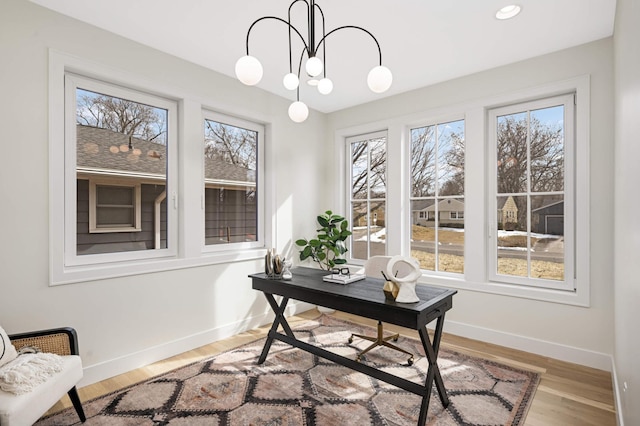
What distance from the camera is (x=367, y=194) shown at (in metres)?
4.50

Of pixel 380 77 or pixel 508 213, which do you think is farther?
pixel 508 213

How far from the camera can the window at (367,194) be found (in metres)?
4.36

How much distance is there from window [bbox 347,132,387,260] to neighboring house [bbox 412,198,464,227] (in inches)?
17.5

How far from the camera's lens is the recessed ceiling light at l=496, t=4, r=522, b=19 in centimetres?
234

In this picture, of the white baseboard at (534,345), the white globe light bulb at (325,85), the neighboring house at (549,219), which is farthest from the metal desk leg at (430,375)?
the neighboring house at (549,219)

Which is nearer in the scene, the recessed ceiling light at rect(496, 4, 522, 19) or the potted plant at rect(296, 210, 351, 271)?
the recessed ceiling light at rect(496, 4, 522, 19)

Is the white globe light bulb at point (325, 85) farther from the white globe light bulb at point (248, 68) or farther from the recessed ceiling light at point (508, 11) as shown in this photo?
A: the recessed ceiling light at point (508, 11)

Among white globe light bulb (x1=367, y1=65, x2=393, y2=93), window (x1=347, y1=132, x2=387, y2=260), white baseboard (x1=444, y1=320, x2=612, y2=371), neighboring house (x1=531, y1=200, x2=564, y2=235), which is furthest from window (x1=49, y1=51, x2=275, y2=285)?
neighboring house (x1=531, y1=200, x2=564, y2=235)

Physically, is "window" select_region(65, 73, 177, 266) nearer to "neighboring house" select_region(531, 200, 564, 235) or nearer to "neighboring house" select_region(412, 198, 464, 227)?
"neighboring house" select_region(412, 198, 464, 227)

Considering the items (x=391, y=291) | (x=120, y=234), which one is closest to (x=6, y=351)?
(x=120, y=234)

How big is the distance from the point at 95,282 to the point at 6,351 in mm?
839

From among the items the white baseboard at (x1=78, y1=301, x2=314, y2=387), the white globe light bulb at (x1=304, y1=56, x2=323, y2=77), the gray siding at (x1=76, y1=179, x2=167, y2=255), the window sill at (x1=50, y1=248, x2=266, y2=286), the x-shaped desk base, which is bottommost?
the white baseboard at (x1=78, y1=301, x2=314, y2=387)

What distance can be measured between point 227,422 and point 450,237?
2.81 m

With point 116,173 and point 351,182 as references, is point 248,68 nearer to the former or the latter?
point 116,173
